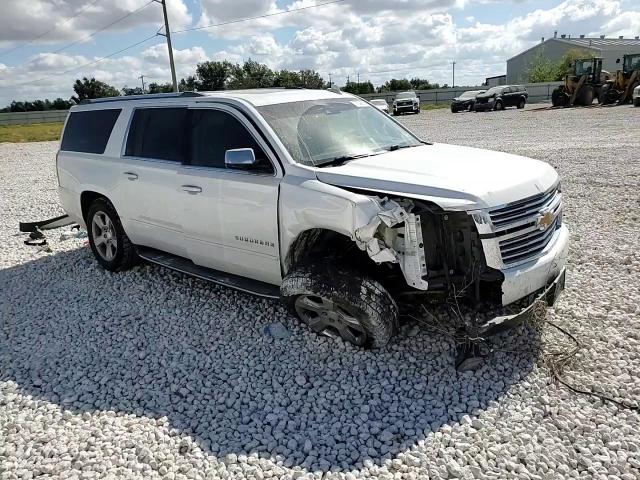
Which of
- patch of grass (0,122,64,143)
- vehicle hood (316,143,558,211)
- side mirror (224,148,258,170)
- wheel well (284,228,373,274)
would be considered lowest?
patch of grass (0,122,64,143)

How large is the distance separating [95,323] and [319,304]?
2.26m

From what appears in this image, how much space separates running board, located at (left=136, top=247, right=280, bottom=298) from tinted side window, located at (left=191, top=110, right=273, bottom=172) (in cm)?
101

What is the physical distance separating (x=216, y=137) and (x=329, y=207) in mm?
1582

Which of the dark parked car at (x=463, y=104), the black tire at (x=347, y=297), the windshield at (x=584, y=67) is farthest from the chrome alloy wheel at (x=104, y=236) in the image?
the dark parked car at (x=463, y=104)

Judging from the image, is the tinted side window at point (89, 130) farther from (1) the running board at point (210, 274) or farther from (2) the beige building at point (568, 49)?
(2) the beige building at point (568, 49)

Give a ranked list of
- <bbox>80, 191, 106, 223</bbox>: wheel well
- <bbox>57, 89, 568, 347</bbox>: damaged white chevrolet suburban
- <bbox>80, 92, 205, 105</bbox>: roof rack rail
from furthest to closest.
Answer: <bbox>80, 191, 106, 223</bbox>: wheel well → <bbox>80, 92, 205, 105</bbox>: roof rack rail → <bbox>57, 89, 568, 347</bbox>: damaged white chevrolet suburban

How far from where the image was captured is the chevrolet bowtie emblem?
12.6ft

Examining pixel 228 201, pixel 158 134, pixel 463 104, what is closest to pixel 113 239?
pixel 158 134

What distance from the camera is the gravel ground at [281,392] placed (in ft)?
9.98

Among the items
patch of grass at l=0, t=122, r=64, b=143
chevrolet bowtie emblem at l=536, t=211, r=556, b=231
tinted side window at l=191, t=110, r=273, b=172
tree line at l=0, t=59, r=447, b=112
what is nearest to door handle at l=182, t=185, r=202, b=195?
tinted side window at l=191, t=110, r=273, b=172

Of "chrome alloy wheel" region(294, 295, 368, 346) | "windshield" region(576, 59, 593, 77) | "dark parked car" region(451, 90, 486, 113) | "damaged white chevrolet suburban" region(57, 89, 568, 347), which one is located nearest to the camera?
"damaged white chevrolet suburban" region(57, 89, 568, 347)

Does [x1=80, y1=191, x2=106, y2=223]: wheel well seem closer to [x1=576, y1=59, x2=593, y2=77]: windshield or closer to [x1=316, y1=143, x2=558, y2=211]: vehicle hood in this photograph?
[x1=316, y1=143, x2=558, y2=211]: vehicle hood

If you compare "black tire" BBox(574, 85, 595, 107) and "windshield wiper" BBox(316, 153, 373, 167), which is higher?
"windshield wiper" BBox(316, 153, 373, 167)

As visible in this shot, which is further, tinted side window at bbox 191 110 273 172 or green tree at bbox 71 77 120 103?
green tree at bbox 71 77 120 103
